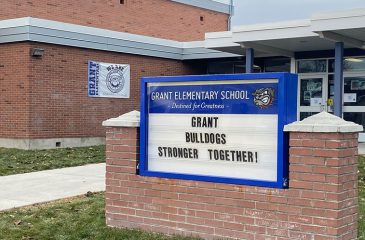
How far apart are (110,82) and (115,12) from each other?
7.57 m

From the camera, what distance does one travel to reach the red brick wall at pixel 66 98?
56.6ft

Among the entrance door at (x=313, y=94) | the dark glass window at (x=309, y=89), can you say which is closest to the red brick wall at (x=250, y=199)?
the entrance door at (x=313, y=94)

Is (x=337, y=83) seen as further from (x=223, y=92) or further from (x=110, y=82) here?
(x=223, y=92)

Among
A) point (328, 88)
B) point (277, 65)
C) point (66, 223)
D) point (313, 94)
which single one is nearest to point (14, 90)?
point (277, 65)

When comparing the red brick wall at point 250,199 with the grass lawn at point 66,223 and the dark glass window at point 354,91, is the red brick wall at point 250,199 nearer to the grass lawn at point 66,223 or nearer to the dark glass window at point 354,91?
the grass lawn at point 66,223

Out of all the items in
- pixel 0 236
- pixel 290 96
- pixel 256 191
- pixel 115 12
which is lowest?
pixel 0 236

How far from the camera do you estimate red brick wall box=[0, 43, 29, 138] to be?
56.1 feet

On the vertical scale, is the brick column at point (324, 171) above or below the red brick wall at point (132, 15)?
below

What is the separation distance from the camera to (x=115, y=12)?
26094 millimetres

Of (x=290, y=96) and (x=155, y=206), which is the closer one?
(x=290, y=96)

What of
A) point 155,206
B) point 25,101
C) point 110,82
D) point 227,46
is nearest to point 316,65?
point 227,46

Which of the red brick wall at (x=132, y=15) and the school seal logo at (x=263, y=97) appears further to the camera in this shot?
the red brick wall at (x=132, y=15)

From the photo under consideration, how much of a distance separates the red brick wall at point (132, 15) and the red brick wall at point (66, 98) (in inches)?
187

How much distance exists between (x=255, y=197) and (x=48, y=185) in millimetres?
5609
